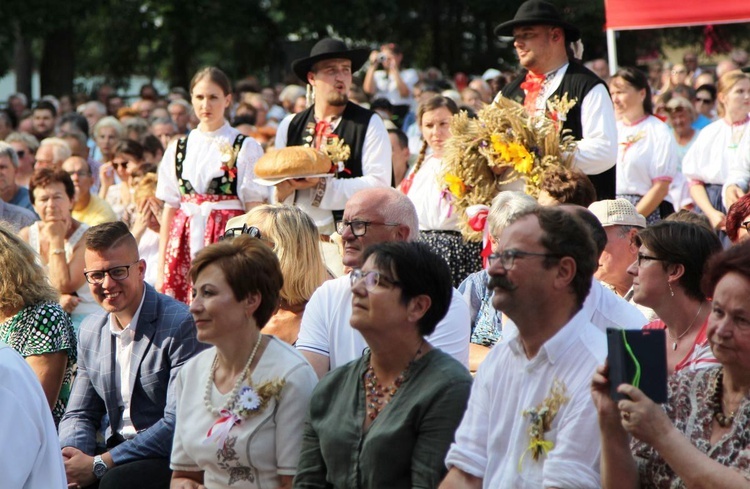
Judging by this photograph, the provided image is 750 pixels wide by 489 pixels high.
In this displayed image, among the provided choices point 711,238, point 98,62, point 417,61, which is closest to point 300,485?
point 711,238

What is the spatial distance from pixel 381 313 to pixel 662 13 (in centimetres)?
668

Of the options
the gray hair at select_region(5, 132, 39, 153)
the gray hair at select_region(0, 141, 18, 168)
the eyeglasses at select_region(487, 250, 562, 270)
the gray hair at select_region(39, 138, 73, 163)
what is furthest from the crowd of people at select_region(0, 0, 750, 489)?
the gray hair at select_region(5, 132, 39, 153)

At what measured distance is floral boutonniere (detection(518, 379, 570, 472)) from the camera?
326 cm

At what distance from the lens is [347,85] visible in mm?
7301

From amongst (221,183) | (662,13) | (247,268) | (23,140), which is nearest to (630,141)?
(662,13)

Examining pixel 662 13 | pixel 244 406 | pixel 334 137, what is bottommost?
pixel 244 406

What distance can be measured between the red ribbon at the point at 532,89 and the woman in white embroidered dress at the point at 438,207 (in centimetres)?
56

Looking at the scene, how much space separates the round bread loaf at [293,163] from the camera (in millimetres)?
6785

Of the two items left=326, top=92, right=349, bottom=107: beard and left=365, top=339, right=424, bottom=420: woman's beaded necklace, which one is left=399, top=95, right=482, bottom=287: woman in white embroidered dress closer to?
left=326, top=92, right=349, bottom=107: beard

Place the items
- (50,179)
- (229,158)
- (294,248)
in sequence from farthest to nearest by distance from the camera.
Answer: (50,179)
(229,158)
(294,248)

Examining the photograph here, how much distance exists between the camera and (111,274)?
5137 millimetres

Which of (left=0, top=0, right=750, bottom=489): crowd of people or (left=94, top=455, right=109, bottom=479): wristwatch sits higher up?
(left=0, top=0, right=750, bottom=489): crowd of people

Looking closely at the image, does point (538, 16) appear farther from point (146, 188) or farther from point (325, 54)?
point (146, 188)

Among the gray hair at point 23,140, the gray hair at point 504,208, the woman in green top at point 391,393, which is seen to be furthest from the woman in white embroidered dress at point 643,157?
the gray hair at point 23,140
